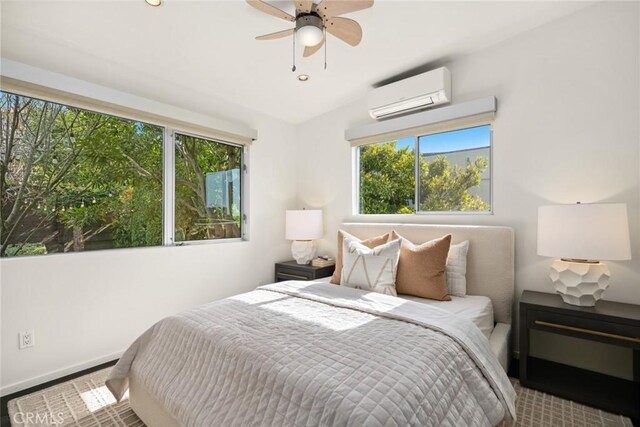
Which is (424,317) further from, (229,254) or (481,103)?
(229,254)

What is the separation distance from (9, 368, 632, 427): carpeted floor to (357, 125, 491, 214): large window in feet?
4.99

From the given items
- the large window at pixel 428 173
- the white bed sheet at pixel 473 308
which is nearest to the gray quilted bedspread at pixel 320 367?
the white bed sheet at pixel 473 308

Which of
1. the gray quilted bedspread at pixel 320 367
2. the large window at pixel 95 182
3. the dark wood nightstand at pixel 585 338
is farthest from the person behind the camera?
the large window at pixel 95 182

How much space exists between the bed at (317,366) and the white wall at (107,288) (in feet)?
2.65

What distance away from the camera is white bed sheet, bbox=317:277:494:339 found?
2055 mm

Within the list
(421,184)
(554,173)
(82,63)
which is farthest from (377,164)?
(82,63)

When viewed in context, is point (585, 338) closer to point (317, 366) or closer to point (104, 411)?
point (317, 366)

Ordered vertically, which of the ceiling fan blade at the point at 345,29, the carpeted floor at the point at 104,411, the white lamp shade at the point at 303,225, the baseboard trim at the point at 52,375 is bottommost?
the carpeted floor at the point at 104,411

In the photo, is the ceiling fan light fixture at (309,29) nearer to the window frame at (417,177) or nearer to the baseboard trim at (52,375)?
the window frame at (417,177)

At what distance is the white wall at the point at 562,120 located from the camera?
6.99 ft

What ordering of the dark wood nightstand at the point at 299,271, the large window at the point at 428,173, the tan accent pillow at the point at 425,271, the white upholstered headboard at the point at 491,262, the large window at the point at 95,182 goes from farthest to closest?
the dark wood nightstand at the point at 299,271, the large window at the point at 428,173, the white upholstered headboard at the point at 491,262, the tan accent pillow at the point at 425,271, the large window at the point at 95,182

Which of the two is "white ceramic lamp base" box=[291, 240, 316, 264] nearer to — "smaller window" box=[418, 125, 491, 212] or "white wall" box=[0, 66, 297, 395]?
"white wall" box=[0, 66, 297, 395]

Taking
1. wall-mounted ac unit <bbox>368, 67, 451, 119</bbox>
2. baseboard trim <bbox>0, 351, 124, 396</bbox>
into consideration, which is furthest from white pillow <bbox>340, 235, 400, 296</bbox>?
baseboard trim <bbox>0, 351, 124, 396</bbox>

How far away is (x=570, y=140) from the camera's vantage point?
2.33 metres
